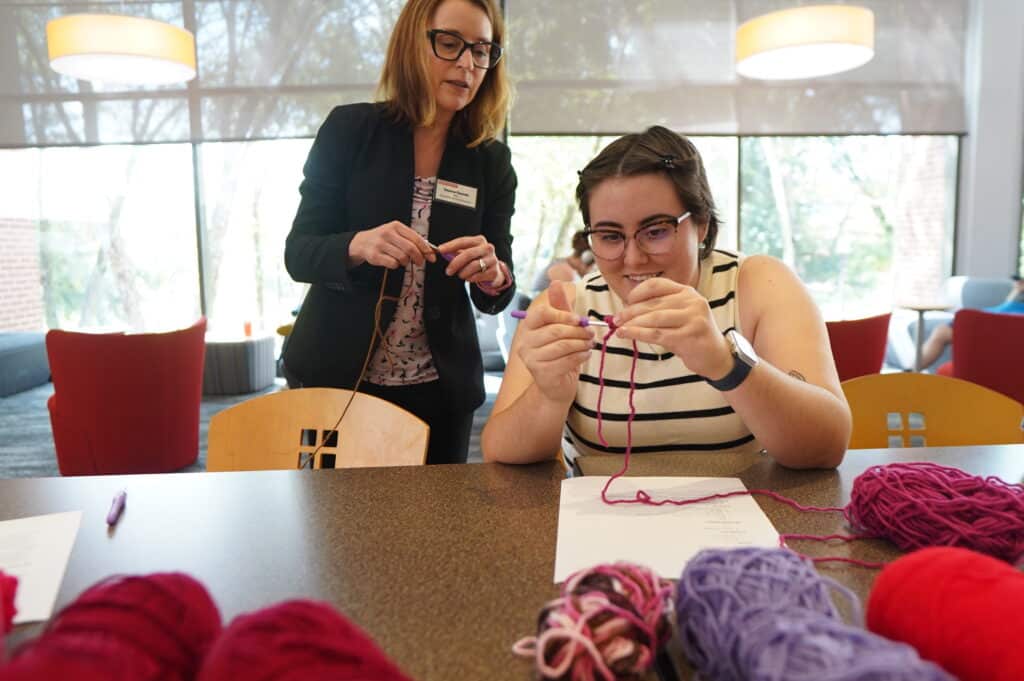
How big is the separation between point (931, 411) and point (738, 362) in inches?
31.5

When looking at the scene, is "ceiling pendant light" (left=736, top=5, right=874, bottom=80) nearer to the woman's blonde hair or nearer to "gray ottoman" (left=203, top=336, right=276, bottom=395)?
the woman's blonde hair

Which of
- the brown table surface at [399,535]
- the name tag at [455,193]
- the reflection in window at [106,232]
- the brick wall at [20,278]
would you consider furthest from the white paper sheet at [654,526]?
the brick wall at [20,278]

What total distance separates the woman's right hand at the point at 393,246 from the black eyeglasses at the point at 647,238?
375mm

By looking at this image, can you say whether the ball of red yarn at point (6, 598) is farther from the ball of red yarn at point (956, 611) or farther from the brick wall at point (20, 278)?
the brick wall at point (20, 278)

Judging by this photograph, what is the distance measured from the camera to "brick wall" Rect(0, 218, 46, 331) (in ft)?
22.2

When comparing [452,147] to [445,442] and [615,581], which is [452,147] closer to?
[445,442]

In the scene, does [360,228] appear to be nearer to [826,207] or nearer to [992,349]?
[992,349]

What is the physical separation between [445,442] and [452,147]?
74 centimetres

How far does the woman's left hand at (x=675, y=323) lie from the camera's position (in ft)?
Answer: 3.52

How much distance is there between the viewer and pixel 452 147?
1822 mm

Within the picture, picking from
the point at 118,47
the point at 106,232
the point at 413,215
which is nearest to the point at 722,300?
the point at 413,215

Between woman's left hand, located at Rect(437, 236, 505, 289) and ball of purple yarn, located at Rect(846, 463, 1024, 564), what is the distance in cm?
89

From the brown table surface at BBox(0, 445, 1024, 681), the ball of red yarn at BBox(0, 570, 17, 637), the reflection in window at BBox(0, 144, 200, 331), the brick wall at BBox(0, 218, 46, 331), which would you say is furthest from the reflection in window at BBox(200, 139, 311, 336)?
the ball of red yarn at BBox(0, 570, 17, 637)

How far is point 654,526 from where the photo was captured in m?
1.00
